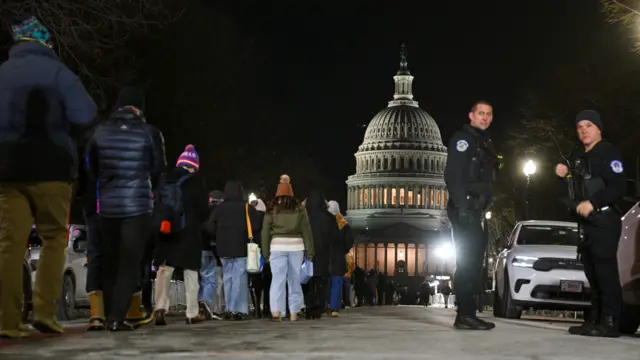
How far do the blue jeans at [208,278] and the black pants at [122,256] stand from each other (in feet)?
18.1

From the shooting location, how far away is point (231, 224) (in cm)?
1570

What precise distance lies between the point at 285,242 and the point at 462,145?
15.2 feet

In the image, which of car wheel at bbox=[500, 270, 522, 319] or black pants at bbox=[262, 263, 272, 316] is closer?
car wheel at bbox=[500, 270, 522, 319]

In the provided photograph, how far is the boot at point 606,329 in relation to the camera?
1048 cm

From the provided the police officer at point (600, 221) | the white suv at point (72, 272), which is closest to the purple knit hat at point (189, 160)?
the white suv at point (72, 272)

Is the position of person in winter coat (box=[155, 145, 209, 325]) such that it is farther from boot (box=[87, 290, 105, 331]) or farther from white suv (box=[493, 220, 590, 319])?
white suv (box=[493, 220, 590, 319])

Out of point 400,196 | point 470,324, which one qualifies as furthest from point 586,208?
point 400,196

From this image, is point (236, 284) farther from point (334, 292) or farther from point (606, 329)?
point (606, 329)

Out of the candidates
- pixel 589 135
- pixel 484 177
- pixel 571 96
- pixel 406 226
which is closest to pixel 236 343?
pixel 484 177

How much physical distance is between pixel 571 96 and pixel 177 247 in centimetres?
3068

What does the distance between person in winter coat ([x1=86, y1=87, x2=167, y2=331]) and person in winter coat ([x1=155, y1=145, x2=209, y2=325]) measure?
8.96 ft

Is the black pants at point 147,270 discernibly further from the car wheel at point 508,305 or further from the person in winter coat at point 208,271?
the car wheel at point 508,305

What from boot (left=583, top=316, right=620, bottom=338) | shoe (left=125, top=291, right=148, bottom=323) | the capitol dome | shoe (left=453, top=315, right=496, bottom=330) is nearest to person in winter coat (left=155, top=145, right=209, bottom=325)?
shoe (left=125, top=291, right=148, bottom=323)

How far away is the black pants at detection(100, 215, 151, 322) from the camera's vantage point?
10375 millimetres
